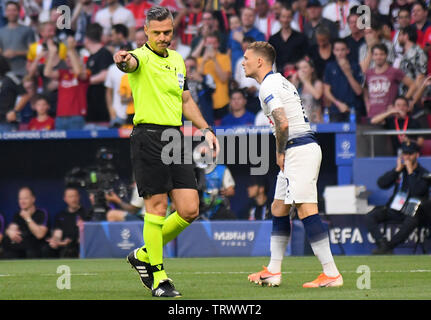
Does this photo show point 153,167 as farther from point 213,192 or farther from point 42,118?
point 42,118

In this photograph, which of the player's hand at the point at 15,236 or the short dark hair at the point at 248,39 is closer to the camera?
the player's hand at the point at 15,236

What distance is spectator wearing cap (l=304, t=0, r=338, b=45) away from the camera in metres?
15.8

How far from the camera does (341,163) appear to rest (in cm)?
1482

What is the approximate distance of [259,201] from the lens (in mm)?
15258

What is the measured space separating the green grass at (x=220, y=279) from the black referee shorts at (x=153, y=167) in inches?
34.5

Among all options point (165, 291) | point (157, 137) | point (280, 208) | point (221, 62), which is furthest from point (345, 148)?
point (165, 291)

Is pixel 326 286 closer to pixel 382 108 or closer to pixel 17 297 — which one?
pixel 17 297

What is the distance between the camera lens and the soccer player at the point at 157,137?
7.65 meters

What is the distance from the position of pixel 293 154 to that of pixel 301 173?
0.62ft

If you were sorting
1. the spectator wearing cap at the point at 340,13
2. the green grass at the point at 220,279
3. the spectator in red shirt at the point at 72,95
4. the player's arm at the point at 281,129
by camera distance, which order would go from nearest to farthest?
1. the green grass at the point at 220,279
2. the player's arm at the point at 281,129
3. the spectator wearing cap at the point at 340,13
4. the spectator in red shirt at the point at 72,95

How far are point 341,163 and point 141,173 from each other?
758cm

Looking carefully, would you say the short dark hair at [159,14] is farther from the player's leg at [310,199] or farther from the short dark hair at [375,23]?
the short dark hair at [375,23]

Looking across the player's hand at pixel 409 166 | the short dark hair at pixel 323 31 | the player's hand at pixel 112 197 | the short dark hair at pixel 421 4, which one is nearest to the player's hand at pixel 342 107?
the short dark hair at pixel 323 31

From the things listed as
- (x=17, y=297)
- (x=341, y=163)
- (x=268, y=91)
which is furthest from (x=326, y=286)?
(x=341, y=163)
